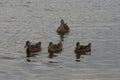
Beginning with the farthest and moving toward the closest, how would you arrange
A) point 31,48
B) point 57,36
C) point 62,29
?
point 62,29 < point 57,36 < point 31,48

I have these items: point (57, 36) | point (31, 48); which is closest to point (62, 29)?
point (57, 36)

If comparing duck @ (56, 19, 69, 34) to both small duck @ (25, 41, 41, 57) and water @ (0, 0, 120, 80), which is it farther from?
small duck @ (25, 41, 41, 57)

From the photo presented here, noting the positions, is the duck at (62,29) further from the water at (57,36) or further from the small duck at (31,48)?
the small duck at (31,48)

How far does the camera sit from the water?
2320cm

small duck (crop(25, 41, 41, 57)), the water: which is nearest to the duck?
the water

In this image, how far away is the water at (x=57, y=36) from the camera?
23203 millimetres

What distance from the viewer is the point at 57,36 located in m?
31.5

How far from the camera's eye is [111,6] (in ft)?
136

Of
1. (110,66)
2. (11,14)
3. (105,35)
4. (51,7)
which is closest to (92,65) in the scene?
(110,66)

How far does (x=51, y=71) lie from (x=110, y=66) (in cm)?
306

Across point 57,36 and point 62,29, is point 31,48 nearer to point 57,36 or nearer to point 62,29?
point 57,36

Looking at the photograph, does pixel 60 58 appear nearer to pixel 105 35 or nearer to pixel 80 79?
pixel 80 79

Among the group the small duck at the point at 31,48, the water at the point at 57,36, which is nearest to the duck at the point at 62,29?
the water at the point at 57,36

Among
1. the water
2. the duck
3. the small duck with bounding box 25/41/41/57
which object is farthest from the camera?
the duck
